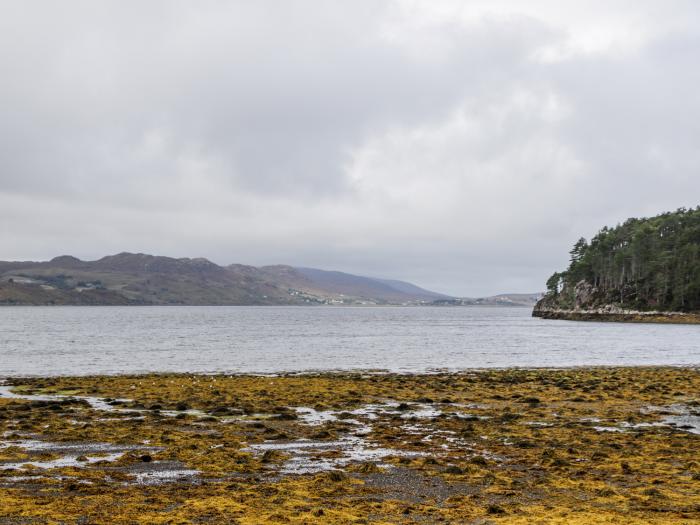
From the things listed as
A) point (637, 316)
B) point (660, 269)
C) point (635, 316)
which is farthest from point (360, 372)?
point (660, 269)

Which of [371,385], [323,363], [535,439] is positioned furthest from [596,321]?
[535,439]

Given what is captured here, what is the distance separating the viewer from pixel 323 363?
6369 centimetres

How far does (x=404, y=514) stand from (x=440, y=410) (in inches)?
672

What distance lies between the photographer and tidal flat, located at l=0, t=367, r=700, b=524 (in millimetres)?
13922

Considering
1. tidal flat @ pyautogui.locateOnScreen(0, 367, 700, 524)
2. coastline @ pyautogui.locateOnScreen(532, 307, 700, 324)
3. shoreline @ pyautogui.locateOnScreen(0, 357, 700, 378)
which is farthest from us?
coastline @ pyautogui.locateOnScreen(532, 307, 700, 324)

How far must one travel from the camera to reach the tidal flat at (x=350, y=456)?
13922 mm

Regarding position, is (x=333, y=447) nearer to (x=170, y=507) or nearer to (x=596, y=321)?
(x=170, y=507)

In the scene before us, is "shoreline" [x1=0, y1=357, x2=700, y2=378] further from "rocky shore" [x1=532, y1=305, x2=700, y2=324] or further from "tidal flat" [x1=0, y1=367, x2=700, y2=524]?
"rocky shore" [x1=532, y1=305, x2=700, y2=324]

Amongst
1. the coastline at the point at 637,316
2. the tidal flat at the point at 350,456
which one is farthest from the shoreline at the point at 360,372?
the coastline at the point at 637,316

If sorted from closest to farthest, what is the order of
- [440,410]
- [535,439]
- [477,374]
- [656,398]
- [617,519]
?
→ [617,519], [535,439], [440,410], [656,398], [477,374]

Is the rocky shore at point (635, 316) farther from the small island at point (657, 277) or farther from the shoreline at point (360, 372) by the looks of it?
the shoreline at point (360, 372)

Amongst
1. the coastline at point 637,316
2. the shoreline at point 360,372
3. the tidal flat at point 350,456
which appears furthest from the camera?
the coastline at point 637,316

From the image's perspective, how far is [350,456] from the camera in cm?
1977

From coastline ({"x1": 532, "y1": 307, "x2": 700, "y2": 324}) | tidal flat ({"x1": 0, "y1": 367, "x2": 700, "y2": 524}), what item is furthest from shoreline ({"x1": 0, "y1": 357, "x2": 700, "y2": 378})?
coastline ({"x1": 532, "y1": 307, "x2": 700, "y2": 324})
